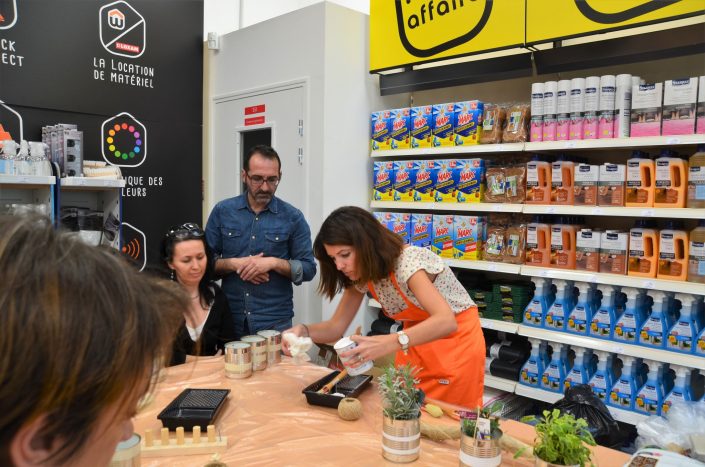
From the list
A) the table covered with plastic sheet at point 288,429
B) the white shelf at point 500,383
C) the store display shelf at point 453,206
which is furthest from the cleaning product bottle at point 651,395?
the table covered with plastic sheet at point 288,429

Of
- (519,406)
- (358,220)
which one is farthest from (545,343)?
(358,220)

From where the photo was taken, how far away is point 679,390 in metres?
2.85

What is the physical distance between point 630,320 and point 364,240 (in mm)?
1789

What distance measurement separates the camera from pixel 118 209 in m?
3.59

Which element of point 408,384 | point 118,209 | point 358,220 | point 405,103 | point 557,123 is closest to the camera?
point 408,384

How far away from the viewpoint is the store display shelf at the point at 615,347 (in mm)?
2771

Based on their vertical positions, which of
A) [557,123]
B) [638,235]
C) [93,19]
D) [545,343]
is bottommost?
[545,343]

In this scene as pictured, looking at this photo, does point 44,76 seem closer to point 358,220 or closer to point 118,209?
point 118,209

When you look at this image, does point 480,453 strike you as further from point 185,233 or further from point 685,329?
point 685,329

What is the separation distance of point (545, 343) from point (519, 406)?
563 mm

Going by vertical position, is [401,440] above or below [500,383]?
above

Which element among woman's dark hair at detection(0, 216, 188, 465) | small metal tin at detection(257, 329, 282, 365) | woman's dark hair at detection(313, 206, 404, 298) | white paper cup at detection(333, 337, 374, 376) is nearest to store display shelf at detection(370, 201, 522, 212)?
woman's dark hair at detection(313, 206, 404, 298)

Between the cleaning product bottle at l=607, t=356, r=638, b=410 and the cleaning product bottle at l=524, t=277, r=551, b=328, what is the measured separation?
1.61ft

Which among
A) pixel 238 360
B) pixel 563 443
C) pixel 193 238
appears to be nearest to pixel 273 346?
pixel 238 360
